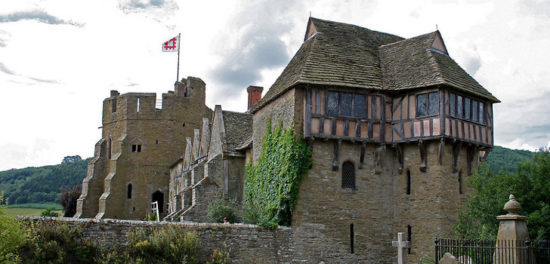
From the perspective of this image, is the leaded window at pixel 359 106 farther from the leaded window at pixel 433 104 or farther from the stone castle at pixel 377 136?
the leaded window at pixel 433 104

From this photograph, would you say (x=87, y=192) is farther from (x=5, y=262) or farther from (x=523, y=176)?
(x=523, y=176)

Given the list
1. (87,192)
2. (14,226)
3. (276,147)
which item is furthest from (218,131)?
(87,192)

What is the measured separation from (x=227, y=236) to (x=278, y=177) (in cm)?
376

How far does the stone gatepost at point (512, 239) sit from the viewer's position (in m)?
14.0

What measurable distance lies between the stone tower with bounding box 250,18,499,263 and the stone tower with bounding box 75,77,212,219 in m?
26.0

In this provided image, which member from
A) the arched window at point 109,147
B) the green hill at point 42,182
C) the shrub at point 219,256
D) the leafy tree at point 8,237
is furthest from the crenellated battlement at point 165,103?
the green hill at point 42,182

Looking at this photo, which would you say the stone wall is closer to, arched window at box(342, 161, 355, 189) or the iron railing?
arched window at box(342, 161, 355, 189)

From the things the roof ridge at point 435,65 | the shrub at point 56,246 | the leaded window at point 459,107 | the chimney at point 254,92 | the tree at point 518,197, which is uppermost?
the chimney at point 254,92

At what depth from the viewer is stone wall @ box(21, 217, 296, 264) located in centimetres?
1869

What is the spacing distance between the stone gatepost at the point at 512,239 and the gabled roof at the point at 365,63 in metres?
8.44

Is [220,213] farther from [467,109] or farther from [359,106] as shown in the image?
[467,109]

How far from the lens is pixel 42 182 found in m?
91.9

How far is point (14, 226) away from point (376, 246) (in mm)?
13880

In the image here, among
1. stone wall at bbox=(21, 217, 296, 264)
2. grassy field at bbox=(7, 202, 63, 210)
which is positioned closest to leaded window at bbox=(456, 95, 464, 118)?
stone wall at bbox=(21, 217, 296, 264)
